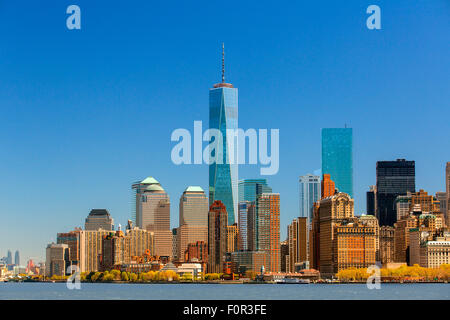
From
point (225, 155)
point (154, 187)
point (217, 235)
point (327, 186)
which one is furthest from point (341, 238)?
point (154, 187)

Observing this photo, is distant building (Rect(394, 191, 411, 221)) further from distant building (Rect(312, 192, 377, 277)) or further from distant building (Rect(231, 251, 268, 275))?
distant building (Rect(231, 251, 268, 275))

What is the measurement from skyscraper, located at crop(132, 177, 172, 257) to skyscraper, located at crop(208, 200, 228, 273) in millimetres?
16447

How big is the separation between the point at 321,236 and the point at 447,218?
95.1 feet

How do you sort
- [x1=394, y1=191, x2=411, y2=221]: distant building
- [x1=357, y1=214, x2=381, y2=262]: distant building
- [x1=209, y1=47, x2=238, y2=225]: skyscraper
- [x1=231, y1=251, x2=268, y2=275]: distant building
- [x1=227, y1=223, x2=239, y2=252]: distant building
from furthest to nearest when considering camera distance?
[x1=209, y1=47, x2=238, y2=225]: skyscraper, [x1=227, y1=223, x2=239, y2=252]: distant building, [x1=394, y1=191, x2=411, y2=221]: distant building, [x1=231, y1=251, x2=268, y2=275]: distant building, [x1=357, y1=214, x2=381, y2=262]: distant building

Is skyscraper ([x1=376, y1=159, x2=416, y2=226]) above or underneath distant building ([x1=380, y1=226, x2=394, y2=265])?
above

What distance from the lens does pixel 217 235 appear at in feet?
547

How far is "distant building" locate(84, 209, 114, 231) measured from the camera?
187000 mm

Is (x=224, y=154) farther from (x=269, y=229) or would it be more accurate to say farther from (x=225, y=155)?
(x=269, y=229)

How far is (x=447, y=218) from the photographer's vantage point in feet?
541

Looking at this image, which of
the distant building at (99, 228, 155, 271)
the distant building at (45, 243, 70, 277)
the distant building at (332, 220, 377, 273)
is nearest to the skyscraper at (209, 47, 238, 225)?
the distant building at (99, 228, 155, 271)

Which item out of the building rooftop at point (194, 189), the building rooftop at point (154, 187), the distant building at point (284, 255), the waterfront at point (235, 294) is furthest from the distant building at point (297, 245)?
the waterfront at point (235, 294)

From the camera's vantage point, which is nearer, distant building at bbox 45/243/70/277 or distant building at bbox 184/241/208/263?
distant building at bbox 184/241/208/263
